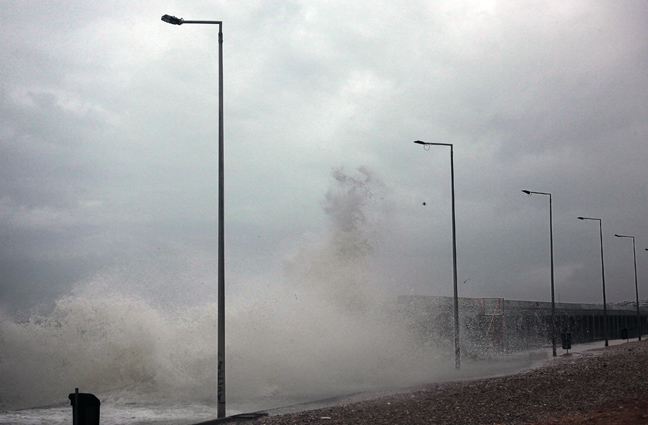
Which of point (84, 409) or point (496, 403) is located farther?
point (496, 403)

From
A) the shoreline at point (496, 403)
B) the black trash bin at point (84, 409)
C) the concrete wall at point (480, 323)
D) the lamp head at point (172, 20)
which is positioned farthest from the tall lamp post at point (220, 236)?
the concrete wall at point (480, 323)

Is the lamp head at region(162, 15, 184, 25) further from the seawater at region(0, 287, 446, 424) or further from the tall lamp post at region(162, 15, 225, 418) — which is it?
the seawater at region(0, 287, 446, 424)

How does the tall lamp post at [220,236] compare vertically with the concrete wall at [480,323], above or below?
above

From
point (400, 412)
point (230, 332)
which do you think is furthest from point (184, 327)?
point (400, 412)

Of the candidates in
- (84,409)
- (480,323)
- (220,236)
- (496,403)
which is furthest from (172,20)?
(480,323)

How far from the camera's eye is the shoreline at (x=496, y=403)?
13.1 metres

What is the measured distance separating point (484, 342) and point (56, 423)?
95.0 feet

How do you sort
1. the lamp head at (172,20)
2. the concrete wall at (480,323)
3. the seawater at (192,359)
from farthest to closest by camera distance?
1. the concrete wall at (480,323)
2. the seawater at (192,359)
3. the lamp head at (172,20)

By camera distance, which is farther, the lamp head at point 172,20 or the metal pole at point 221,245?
the lamp head at point 172,20

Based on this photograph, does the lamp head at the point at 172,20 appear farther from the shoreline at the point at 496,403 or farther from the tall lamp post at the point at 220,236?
the shoreline at the point at 496,403

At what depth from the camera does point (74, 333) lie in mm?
26297

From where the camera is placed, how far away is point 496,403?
1464 cm

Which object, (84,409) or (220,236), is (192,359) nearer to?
(220,236)

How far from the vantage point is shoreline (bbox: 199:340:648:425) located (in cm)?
1308
